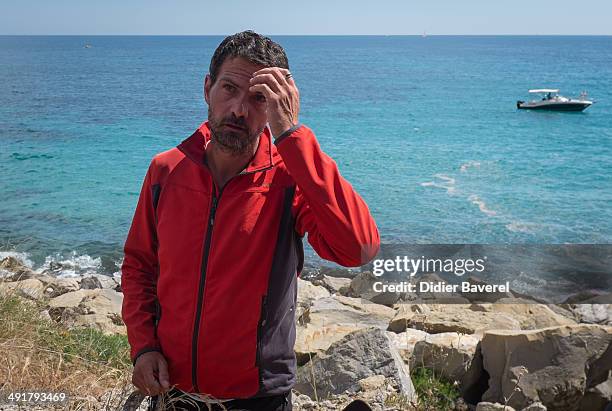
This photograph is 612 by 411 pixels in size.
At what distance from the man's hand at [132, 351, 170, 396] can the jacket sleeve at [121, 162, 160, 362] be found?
3cm

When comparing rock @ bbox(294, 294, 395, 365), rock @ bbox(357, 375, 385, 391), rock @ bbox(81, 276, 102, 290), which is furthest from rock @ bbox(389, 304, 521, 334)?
rock @ bbox(81, 276, 102, 290)

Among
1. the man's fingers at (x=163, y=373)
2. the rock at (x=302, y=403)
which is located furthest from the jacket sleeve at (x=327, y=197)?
the rock at (x=302, y=403)

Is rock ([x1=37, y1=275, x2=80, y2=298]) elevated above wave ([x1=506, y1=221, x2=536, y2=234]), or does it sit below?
below

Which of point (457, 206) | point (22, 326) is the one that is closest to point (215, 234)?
point (22, 326)

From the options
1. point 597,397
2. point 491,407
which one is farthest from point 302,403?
point 597,397

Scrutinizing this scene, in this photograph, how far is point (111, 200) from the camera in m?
24.8

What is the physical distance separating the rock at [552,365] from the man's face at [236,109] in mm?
3591

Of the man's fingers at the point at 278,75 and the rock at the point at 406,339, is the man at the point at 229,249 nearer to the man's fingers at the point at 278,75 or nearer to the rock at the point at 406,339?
the man's fingers at the point at 278,75

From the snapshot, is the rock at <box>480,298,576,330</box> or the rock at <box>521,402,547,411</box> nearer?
the rock at <box>521,402,547,411</box>

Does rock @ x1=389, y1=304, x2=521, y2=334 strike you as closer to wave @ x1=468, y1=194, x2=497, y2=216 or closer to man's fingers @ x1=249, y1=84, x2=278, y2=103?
man's fingers @ x1=249, y1=84, x2=278, y2=103

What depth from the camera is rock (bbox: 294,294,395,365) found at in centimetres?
580

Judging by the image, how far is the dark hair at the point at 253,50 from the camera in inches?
89.7

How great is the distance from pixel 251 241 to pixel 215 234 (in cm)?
13

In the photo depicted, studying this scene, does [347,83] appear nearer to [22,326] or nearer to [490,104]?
[490,104]
